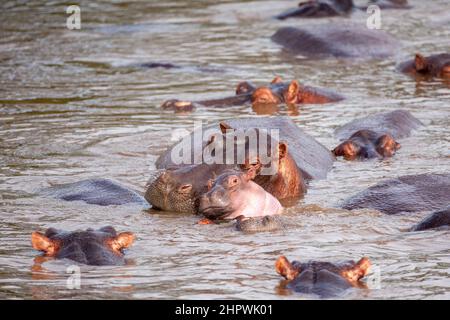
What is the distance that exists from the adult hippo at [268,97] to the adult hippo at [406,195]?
4127 mm

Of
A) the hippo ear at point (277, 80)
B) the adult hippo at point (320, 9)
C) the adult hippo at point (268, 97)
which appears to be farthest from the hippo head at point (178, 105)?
the adult hippo at point (320, 9)

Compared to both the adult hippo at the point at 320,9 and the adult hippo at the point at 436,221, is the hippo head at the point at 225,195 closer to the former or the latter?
the adult hippo at the point at 436,221

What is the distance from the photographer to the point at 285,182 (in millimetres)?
8570

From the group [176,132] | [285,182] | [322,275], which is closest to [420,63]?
[176,132]

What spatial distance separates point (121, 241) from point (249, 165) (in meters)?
1.30

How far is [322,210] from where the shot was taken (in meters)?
8.27

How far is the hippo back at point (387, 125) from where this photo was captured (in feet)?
35.3

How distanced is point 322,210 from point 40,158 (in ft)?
9.69

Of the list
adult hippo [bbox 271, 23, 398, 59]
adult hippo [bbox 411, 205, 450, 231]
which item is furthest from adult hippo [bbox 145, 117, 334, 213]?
adult hippo [bbox 271, 23, 398, 59]

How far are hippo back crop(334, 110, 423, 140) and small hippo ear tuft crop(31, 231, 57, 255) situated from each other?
168 inches

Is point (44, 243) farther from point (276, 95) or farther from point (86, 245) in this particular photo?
point (276, 95)

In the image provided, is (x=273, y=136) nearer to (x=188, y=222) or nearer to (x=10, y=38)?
(x=188, y=222)

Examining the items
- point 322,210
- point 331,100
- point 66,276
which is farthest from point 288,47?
point 66,276

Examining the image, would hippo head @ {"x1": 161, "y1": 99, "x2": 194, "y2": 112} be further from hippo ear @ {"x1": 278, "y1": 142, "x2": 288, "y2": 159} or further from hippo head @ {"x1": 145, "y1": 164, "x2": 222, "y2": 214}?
hippo head @ {"x1": 145, "y1": 164, "x2": 222, "y2": 214}
